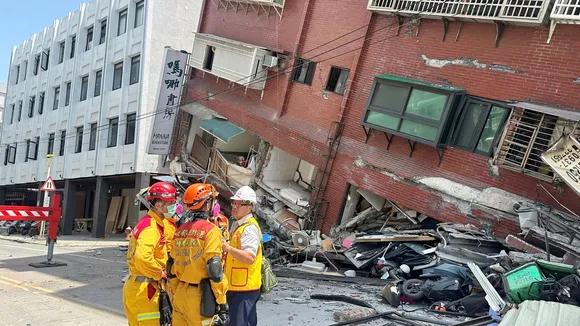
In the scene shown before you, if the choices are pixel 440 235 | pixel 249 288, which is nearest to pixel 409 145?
pixel 440 235

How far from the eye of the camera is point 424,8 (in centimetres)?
1162

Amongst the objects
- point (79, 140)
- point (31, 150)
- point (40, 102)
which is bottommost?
point (31, 150)

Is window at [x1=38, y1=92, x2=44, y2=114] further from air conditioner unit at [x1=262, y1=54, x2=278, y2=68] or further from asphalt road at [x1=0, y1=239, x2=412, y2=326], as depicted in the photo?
asphalt road at [x1=0, y1=239, x2=412, y2=326]

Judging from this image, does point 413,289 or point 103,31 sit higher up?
point 103,31

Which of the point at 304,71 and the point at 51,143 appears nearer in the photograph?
the point at 304,71

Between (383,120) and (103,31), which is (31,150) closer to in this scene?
(103,31)

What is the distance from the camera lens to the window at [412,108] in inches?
433

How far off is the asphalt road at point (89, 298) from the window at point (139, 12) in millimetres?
14137

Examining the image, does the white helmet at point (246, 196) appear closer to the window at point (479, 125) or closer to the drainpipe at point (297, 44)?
the window at point (479, 125)

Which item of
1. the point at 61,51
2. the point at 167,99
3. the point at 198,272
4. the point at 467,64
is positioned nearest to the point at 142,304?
the point at 198,272

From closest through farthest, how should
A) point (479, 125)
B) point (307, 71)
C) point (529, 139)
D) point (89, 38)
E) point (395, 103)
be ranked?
point (529, 139)
point (479, 125)
point (395, 103)
point (307, 71)
point (89, 38)

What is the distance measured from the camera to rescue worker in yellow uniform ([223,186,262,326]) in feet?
15.8

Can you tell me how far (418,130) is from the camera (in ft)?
37.6

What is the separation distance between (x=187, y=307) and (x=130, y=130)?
19.9 metres
